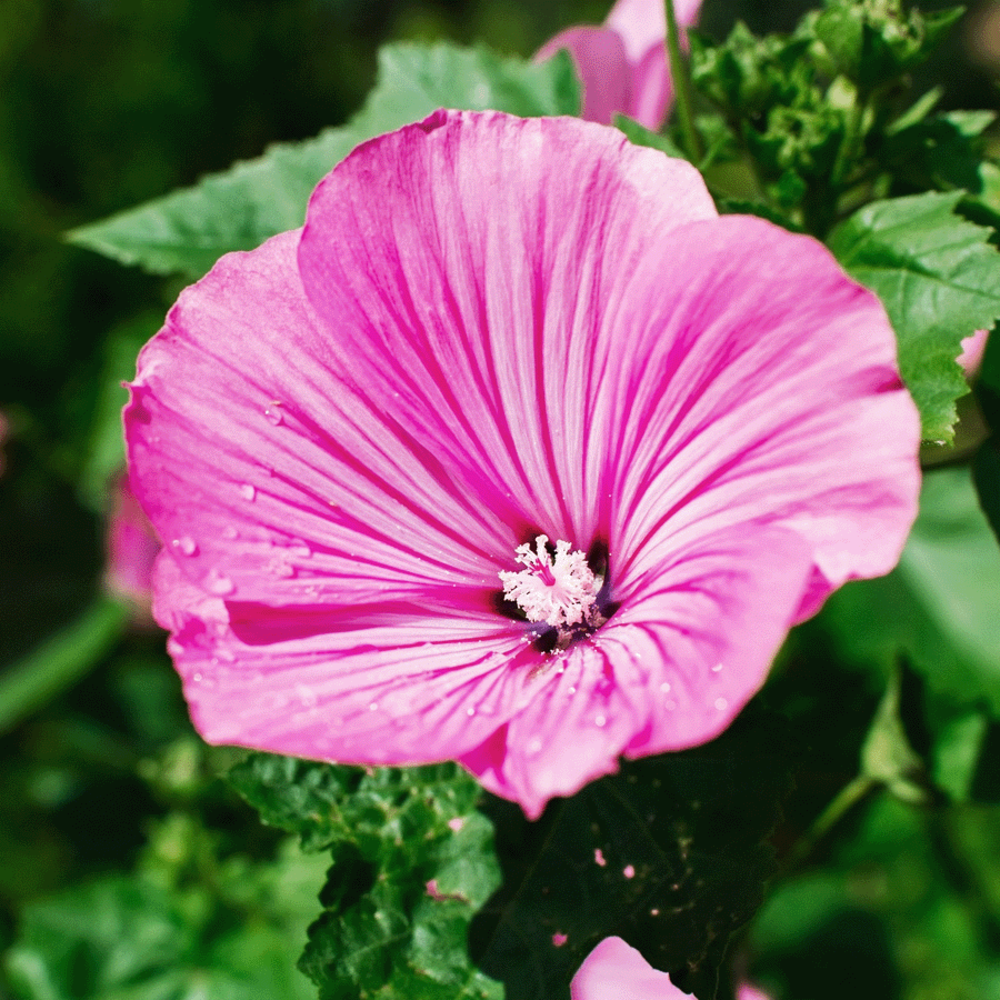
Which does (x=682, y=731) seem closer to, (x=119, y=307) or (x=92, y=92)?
(x=119, y=307)

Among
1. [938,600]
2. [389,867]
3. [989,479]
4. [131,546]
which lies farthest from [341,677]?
[131,546]

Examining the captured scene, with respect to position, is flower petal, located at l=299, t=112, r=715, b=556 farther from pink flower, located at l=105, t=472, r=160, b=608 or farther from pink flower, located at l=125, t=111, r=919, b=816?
pink flower, located at l=105, t=472, r=160, b=608

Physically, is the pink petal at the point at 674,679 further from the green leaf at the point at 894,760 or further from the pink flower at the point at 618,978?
the green leaf at the point at 894,760

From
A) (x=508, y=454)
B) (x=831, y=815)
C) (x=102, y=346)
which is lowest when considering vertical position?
(x=831, y=815)

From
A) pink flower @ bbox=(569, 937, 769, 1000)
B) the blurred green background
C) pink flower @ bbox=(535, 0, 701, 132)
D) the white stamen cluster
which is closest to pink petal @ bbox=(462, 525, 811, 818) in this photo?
the white stamen cluster

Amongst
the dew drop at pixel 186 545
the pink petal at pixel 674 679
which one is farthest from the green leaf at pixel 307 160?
the pink petal at pixel 674 679

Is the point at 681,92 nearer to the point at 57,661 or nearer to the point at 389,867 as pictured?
the point at 389,867
